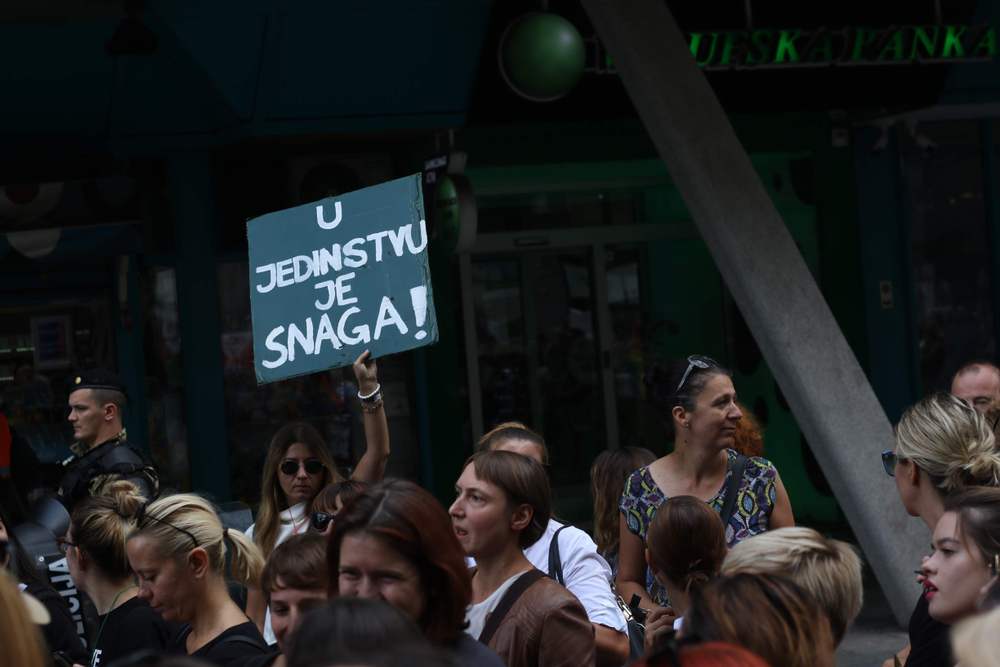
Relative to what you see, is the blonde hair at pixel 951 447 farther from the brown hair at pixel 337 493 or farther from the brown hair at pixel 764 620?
the brown hair at pixel 337 493

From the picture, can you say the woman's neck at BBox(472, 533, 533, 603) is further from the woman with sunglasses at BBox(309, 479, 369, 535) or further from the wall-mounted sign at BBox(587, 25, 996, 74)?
the wall-mounted sign at BBox(587, 25, 996, 74)

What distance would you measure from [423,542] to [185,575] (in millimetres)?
1193

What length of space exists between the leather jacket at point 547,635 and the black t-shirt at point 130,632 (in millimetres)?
1225

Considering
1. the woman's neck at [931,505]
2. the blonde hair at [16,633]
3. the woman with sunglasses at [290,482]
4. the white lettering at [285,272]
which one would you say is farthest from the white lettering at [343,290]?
the blonde hair at [16,633]

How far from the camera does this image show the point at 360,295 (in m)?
3.82

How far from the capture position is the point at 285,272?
4023 millimetres

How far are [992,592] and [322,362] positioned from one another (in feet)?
7.76

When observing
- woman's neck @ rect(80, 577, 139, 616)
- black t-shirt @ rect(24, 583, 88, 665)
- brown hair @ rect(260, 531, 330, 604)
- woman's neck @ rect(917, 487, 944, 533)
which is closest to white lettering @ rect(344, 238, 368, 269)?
brown hair @ rect(260, 531, 330, 604)

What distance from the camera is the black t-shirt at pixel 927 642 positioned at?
2.80 m

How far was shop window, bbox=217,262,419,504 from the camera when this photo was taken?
7.85m

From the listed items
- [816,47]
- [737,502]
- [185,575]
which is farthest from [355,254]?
[816,47]

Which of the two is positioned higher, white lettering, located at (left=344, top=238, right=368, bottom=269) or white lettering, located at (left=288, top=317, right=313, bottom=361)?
white lettering, located at (left=344, top=238, right=368, bottom=269)

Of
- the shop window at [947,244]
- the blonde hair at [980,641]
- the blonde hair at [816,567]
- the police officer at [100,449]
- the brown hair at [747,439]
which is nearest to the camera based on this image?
the blonde hair at [980,641]

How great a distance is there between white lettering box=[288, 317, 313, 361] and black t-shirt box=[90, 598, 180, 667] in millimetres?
1033
